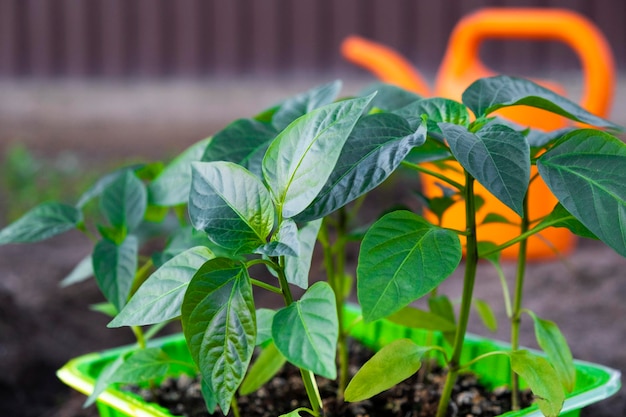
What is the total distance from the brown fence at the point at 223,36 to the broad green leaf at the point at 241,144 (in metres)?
3.90

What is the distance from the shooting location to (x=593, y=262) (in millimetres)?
2393

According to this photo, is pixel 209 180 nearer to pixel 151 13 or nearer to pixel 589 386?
pixel 589 386

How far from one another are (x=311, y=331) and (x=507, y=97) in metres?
0.32

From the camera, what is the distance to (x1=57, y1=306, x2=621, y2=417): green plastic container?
78cm

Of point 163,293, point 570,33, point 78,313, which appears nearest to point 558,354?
point 163,293

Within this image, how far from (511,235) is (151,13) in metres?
3.16

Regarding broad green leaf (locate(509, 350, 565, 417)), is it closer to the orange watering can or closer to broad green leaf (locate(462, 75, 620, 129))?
broad green leaf (locate(462, 75, 620, 129))

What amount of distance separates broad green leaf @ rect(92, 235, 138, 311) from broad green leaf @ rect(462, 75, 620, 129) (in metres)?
0.39

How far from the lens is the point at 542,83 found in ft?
7.68

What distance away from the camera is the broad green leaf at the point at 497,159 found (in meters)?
0.56

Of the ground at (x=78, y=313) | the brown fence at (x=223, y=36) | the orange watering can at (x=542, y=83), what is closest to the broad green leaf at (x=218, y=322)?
the ground at (x=78, y=313)

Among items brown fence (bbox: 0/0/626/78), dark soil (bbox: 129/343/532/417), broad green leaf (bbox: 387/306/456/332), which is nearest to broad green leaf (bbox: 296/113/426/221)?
broad green leaf (bbox: 387/306/456/332)

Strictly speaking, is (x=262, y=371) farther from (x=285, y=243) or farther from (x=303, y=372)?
(x=285, y=243)

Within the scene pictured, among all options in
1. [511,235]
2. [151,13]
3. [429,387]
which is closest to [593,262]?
[511,235]
